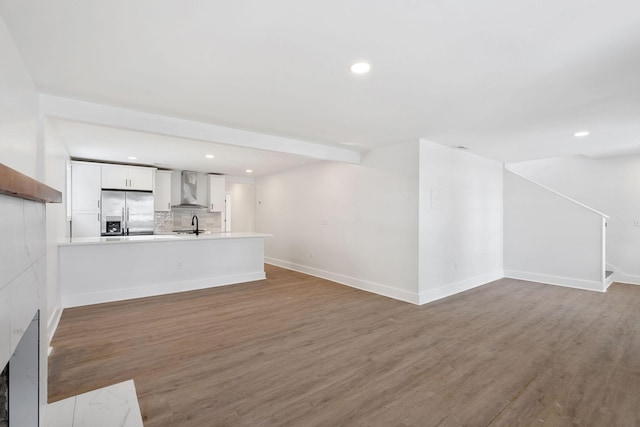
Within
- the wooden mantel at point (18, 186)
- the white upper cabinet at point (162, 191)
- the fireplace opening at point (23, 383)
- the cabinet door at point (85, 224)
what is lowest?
the fireplace opening at point (23, 383)

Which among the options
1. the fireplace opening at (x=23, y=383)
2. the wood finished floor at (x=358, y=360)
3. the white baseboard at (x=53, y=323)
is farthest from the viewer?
the white baseboard at (x=53, y=323)

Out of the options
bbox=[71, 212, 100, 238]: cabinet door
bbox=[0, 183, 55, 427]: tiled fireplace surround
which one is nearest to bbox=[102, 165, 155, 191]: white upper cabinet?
bbox=[71, 212, 100, 238]: cabinet door

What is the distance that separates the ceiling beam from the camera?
288 cm

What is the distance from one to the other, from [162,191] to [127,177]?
33.8 inches

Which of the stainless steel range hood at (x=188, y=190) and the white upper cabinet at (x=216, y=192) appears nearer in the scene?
the stainless steel range hood at (x=188, y=190)

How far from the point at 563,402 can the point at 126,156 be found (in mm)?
7107

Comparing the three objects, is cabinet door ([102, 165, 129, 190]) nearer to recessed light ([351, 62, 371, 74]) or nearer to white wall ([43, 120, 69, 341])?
white wall ([43, 120, 69, 341])

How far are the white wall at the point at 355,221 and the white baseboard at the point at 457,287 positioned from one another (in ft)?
0.83

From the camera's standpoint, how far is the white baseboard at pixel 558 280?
17.1ft

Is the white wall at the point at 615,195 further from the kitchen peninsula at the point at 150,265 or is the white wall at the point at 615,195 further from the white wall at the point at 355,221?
the kitchen peninsula at the point at 150,265

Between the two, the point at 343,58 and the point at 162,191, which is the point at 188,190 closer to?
the point at 162,191

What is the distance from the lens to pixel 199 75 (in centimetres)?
243

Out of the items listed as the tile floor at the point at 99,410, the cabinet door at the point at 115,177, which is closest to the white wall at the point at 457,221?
the tile floor at the point at 99,410

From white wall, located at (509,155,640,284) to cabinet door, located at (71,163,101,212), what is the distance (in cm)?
1017
